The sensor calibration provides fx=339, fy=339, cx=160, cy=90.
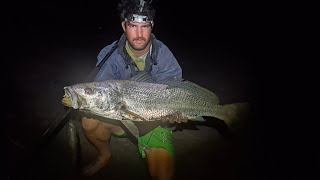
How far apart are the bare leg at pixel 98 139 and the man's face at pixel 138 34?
1.16 m

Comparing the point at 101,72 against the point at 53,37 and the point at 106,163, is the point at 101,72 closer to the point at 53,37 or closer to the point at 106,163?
the point at 106,163

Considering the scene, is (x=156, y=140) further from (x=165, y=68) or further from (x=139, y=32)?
(x=139, y=32)

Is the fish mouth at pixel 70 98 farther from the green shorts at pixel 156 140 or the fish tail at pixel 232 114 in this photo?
the fish tail at pixel 232 114

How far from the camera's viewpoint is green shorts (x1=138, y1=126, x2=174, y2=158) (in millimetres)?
4195

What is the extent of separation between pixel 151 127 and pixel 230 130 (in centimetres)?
98

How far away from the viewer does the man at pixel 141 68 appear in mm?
4211

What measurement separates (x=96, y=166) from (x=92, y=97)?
1446 mm

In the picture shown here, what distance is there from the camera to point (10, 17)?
60.0 ft

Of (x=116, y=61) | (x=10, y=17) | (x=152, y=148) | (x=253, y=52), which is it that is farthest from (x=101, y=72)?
(x=10, y=17)

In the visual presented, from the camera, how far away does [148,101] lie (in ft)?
12.8

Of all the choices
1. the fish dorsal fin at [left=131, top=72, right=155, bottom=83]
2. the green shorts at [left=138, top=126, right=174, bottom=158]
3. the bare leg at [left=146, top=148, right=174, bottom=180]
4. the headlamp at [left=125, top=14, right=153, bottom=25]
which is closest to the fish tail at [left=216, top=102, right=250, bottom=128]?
the green shorts at [left=138, top=126, right=174, bottom=158]

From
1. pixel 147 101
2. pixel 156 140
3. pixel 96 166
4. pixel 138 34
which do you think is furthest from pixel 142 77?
pixel 96 166

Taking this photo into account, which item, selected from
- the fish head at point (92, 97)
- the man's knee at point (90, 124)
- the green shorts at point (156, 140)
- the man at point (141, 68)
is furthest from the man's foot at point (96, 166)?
the fish head at point (92, 97)

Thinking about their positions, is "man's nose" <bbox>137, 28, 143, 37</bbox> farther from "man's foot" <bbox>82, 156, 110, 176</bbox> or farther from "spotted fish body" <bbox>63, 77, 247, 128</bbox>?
"man's foot" <bbox>82, 156, 110, 176</bbox>
